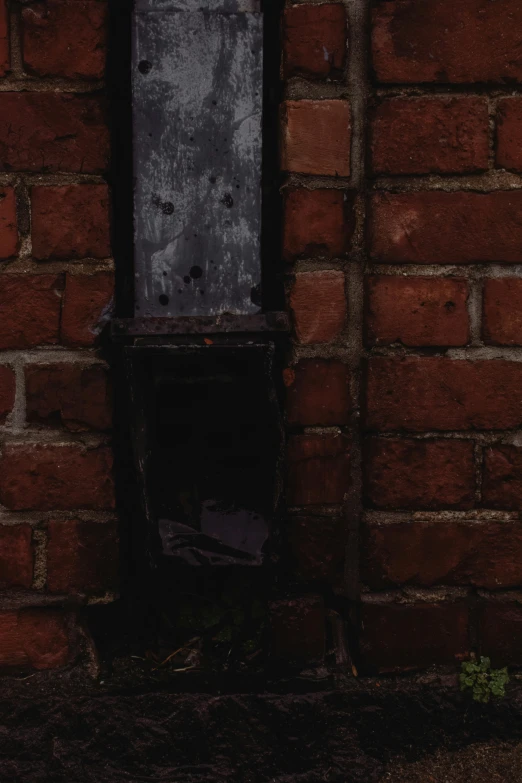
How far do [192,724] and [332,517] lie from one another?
331mm

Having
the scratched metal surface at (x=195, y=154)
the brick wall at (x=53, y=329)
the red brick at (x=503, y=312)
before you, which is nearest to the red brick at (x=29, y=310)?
the brick wall at (x=53, y=329)

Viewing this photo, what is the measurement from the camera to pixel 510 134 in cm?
92

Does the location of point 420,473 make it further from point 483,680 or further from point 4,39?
point 4,39

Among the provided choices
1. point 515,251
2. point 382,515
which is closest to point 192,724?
point 382,515

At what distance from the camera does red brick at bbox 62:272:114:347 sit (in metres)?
0.95

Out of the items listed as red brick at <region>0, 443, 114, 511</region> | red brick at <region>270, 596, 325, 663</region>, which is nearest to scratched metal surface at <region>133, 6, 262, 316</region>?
red brick at <region>0, 443, 114, 511</region>

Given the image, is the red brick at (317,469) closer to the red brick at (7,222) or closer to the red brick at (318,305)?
the red brick at (318,305)

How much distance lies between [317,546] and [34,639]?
0.42 metres

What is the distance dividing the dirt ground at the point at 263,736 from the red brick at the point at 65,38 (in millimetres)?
844

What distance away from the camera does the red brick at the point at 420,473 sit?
0.95 metres

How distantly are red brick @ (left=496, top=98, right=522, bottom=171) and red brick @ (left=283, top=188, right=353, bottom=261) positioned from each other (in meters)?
0.21

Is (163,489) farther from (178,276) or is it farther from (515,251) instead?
(515,251)

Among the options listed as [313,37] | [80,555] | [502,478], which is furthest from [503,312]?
[80,555]

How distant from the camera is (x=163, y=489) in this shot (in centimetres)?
98
